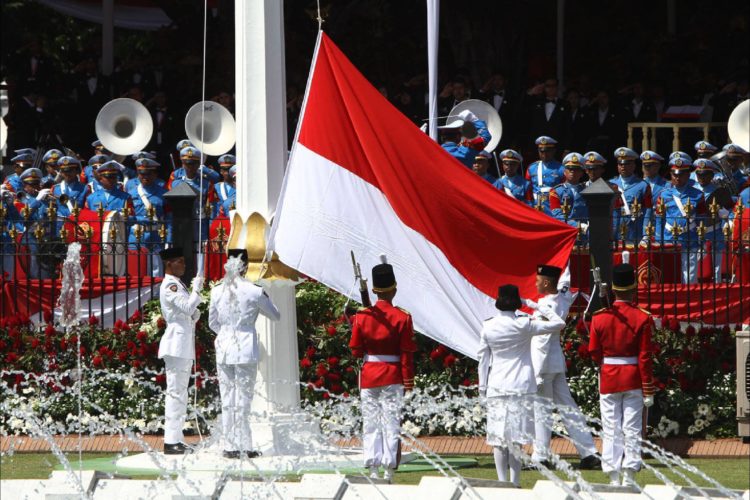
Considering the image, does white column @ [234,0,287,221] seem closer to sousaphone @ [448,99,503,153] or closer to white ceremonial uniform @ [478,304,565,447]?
white ceremonial uniform @ [478,304,565,447]

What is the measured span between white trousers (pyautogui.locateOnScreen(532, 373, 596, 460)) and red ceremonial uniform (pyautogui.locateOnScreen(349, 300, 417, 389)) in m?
1.27

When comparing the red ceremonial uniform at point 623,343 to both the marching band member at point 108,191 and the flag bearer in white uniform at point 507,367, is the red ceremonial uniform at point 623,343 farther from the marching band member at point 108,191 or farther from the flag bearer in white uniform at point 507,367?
the marching band member at point 108,191

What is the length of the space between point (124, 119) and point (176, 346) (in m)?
7.89

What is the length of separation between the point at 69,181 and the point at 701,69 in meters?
8.34

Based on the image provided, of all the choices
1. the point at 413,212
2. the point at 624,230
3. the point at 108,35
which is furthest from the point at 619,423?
the point at 108,35

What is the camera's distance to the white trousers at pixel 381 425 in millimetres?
13062

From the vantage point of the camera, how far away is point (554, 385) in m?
14.2

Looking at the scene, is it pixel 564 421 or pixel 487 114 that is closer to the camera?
pixel 564 421

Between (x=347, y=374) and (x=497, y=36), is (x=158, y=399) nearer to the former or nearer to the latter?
(x=347, y=374)

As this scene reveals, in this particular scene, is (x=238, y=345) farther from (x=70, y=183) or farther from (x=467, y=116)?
(x=70, y=183)

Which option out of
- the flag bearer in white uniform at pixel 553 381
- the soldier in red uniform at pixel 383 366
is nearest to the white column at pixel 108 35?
the flag bearer in white uniform at pixel 553 381

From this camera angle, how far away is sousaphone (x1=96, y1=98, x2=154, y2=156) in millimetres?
21688

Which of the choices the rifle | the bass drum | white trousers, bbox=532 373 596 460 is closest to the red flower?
white trousers, bbox=532 373 596 460

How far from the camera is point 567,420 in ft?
45.9
